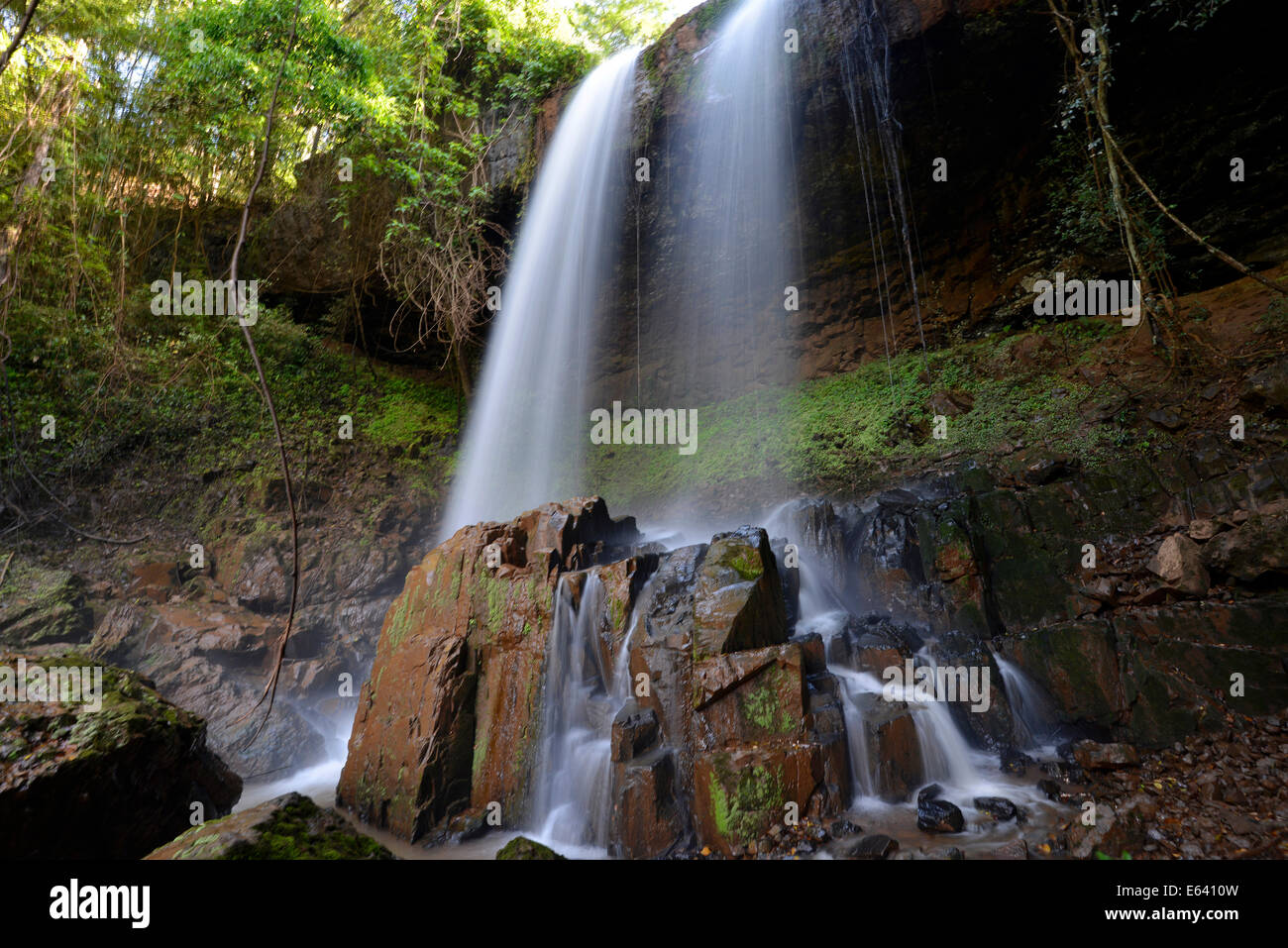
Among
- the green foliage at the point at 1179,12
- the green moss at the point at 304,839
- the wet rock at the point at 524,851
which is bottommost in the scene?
the wet rock at the point at 524,851

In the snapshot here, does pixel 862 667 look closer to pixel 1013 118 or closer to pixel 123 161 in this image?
pixel 1013 118

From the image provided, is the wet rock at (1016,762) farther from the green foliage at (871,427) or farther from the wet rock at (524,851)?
the wet rock at (524,851)

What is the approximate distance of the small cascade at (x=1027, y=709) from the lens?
5.25m

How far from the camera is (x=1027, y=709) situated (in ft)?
17.7

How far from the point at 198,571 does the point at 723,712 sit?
30.9ft

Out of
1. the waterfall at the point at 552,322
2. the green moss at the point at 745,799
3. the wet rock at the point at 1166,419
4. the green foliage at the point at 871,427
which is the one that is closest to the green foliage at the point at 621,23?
the waterfall at the point at 552,322

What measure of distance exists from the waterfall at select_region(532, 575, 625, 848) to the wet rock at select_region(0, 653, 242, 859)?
3052 mm

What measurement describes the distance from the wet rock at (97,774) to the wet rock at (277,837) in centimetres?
234

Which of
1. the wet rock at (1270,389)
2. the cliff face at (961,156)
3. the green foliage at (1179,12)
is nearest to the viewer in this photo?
the wet rock at (1270,389)

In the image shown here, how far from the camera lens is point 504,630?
20.6ft

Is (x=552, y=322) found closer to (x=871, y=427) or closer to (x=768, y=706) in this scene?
(x=871, y=427)

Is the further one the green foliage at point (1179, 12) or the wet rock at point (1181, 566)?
the green foliage at point (1179, 12)

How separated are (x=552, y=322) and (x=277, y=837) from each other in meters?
11.4

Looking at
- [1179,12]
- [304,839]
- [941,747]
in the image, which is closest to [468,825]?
[304,839]
